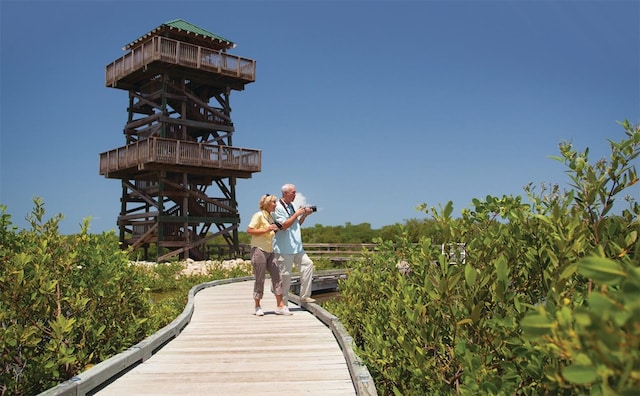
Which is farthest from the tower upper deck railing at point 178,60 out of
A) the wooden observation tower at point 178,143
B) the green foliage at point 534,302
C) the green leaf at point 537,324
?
the green leaf at point 537,324

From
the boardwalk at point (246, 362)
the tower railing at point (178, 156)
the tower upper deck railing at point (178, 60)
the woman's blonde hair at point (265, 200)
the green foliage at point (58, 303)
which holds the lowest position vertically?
the boardwalk at point (246, 362)

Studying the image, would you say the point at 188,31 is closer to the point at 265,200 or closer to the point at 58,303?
the point at 265,200

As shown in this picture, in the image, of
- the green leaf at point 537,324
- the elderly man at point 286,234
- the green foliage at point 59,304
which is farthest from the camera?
the elderly man at point 286,234

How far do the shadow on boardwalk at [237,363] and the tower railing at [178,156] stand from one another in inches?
622

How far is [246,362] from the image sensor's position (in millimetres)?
4988

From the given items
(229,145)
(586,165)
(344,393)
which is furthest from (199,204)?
(586,165)

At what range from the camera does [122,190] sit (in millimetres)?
27078

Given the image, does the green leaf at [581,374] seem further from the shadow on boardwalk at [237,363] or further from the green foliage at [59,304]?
the green foliage at [59,304]

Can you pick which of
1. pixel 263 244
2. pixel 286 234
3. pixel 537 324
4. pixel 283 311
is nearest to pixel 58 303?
pixel 263 244

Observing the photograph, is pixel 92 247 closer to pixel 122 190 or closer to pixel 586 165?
pixel 586 165

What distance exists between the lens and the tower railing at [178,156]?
2226 cm

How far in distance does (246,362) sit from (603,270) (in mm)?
4329

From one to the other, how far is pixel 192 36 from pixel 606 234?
25.2 metres

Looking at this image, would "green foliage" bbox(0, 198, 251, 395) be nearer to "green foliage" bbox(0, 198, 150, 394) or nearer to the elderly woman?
"green foliage" bbox(0, 198, 150, 394)
